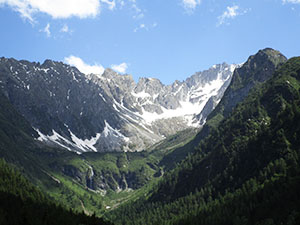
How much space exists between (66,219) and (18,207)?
2143cm

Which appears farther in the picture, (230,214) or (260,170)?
(260,170)

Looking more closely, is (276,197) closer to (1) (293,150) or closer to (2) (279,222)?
(2) (279,222)

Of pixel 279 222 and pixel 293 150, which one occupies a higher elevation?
pixel 293 150

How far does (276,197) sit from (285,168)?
27.6 m

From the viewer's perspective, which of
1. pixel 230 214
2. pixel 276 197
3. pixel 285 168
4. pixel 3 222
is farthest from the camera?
pixel 285 168

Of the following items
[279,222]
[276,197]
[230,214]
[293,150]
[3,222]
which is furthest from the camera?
[293,150]

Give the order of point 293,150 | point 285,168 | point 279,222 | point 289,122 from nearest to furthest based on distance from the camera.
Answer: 1. point 279,222
2. point 285,168
3. point 293,150
4. point 289,122

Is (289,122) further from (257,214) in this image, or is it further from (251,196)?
(257,214)

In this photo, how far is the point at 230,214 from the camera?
152 meters

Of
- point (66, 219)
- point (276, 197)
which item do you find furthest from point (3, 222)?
point (276, 197)

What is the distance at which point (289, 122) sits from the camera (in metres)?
195

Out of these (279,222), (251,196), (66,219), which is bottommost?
(279,222)

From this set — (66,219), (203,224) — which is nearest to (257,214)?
(203,224)

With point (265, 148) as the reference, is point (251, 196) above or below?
below
